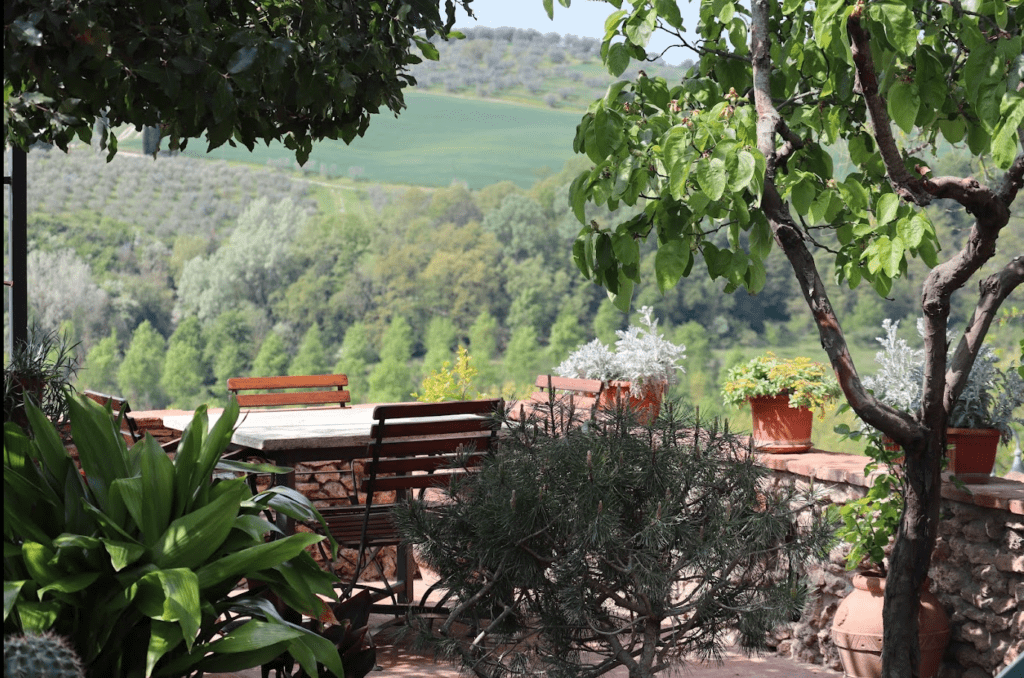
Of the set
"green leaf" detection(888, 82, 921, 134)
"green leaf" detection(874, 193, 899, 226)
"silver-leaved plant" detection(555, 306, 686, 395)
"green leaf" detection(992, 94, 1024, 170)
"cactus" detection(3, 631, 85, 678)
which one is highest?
"green leaf" detection(888, 82, 921, 134)

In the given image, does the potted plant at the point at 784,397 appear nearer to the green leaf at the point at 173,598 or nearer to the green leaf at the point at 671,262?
the green leaf at the point at 671,262

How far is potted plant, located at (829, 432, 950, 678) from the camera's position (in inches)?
115

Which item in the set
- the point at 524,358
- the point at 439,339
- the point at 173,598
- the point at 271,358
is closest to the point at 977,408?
the point at 173,598

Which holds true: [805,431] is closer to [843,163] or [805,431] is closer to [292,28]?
[843,163]

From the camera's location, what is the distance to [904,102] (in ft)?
6.98

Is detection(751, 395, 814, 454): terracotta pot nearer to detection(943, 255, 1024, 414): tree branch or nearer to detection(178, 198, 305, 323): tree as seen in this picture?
detection(943, 255, 1024, 414): tree branch

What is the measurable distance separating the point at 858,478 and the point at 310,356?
2667 centimetres

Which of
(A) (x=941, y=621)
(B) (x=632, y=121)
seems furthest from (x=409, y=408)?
(A) (x=941, y=621)

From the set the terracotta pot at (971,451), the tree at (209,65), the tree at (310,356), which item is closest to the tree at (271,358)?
the tree at (310,356)

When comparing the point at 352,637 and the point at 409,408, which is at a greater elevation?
the point at 409,408

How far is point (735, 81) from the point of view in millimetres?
2945

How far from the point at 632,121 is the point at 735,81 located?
562 mm

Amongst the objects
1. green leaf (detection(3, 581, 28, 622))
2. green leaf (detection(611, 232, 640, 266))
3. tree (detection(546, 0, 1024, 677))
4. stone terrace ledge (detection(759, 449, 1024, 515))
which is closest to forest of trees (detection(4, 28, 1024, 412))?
stone terrace ledge (detection(759, 449, 1024, 515))

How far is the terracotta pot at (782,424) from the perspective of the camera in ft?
12.4
